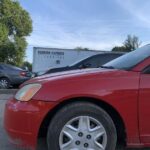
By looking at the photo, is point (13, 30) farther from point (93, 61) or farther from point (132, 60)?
point (132, 60)

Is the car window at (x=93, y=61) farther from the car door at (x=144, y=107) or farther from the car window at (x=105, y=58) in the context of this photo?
the car door at (x=144, y=107)

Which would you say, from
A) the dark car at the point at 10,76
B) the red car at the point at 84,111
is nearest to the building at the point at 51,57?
the dark car at the point at 10,76

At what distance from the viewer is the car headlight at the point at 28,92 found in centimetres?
489

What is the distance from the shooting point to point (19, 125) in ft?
15.9

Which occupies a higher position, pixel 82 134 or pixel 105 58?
pixel 105 58

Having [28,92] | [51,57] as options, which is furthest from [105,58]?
[28,92]

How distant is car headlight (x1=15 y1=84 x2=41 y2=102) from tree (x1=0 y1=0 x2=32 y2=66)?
158ft

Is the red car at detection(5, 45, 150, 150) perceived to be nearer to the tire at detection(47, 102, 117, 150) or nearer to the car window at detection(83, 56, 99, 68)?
the tire at detection(47, 102, 117, 150)

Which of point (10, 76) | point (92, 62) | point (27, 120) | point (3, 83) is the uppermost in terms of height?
point (92, 62)

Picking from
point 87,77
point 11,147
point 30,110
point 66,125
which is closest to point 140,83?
point 87,77

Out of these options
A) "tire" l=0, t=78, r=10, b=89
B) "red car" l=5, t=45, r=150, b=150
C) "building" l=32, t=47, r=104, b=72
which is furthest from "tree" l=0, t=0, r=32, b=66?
"red car" l=5, t=45, r=150, b=150

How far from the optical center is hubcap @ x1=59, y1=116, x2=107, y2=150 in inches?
189

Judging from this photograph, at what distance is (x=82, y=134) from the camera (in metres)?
4.80

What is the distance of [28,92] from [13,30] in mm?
54230
